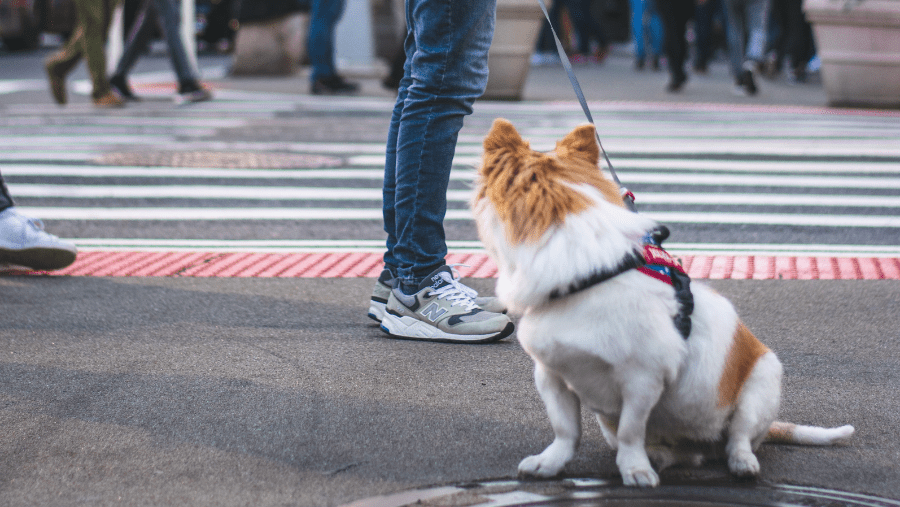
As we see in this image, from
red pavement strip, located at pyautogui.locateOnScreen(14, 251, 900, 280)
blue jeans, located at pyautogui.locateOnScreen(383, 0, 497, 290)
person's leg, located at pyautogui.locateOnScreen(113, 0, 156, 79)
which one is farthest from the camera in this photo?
person's leg, located at pyautogui.locateOnScreen(113, 0, 156, 79)

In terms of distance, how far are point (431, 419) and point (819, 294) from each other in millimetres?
2152

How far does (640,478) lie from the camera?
239 cm

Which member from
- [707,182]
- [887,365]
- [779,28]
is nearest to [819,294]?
[887,365]

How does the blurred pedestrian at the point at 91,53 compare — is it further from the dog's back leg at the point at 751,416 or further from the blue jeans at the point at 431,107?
the dog's back leg at the point at 751,416

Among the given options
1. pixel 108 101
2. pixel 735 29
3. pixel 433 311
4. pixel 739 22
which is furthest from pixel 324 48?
pixel 433 311

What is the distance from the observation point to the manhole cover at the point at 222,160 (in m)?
7.40

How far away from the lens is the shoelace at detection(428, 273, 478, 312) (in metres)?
3.71

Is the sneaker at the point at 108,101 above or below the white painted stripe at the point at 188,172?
below

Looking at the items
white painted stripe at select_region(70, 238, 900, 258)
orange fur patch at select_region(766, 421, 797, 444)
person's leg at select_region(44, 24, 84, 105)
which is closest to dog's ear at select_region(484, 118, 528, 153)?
orange fur patch at select_region(766, 421, 797, 444)

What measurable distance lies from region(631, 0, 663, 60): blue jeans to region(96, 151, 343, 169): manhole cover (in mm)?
10977

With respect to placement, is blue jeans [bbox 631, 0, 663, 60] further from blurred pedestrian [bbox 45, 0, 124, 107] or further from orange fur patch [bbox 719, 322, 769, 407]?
orange fur patch [bbox 719, 322, 769, 407]

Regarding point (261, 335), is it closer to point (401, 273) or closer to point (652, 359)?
point (401, 273)

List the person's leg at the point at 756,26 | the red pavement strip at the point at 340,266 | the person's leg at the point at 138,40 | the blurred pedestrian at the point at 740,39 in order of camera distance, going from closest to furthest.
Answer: the red pavement strip at the point at 340,266, the person's leg at the point at 138,40, the blurred pedestrian at the point at 740,39, the person's leg at the point at 756,26

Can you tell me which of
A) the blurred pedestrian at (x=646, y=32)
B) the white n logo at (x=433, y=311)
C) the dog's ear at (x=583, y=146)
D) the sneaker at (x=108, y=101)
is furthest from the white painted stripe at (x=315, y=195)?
the blurred pedestrian at (x=646, y=32)
